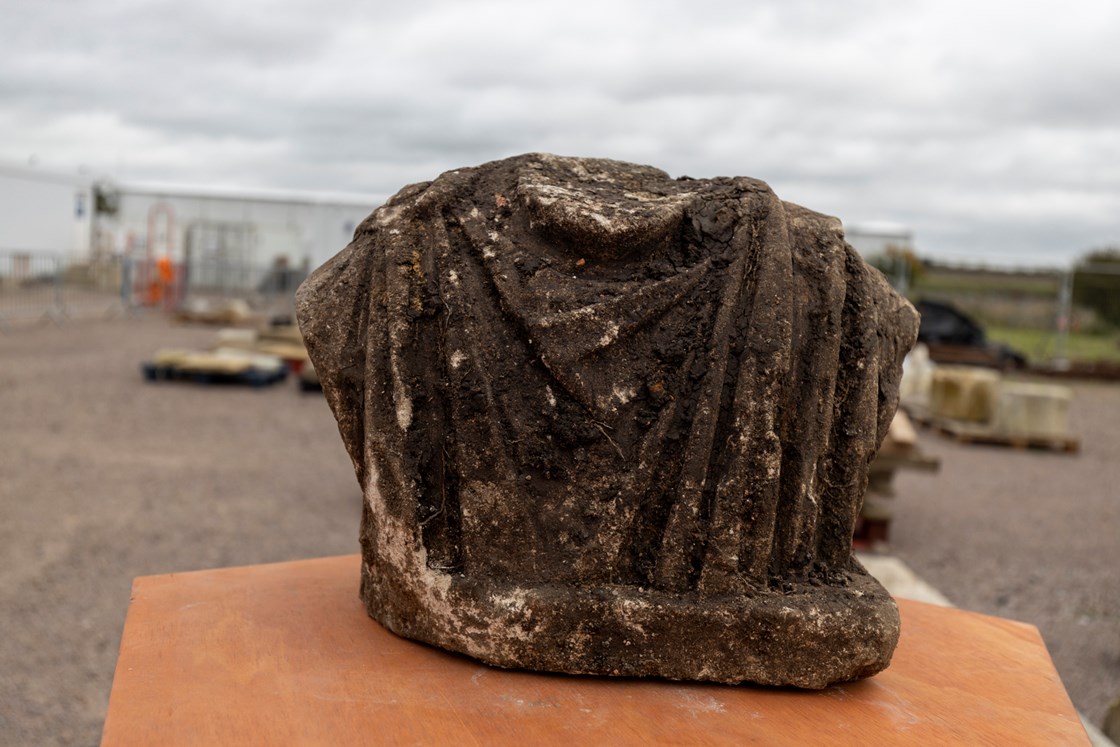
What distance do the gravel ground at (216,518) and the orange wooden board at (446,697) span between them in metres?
1.48

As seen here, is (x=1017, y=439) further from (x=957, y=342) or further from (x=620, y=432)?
(x=620, y=432)

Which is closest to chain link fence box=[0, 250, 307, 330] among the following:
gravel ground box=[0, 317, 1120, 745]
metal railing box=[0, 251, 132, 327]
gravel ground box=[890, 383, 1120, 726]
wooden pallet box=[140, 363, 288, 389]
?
metal railing box=[0, 251, 132, 327]

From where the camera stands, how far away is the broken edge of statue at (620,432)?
2.48 m

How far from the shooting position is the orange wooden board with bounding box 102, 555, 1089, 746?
222 cm

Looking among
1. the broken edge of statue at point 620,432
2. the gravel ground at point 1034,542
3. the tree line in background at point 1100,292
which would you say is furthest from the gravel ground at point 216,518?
the tree line in background at point 1100,292

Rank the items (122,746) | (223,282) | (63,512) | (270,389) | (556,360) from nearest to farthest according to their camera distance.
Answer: (122,746) < (556,360) < (63,512) < (270,389) < (223,282)

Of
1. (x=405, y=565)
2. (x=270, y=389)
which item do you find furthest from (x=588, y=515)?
(x=270, y=389)

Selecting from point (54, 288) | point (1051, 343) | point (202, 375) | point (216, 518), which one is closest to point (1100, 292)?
point (1051, 343)

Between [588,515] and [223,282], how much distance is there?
20.4 metres

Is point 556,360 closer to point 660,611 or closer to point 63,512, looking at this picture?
point 660,611

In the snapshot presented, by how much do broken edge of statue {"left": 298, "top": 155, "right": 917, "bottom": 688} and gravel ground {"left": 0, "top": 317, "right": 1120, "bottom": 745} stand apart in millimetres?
2100

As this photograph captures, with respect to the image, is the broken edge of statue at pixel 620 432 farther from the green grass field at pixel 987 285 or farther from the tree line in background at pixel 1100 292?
the tree line in background at pixel 1100 292

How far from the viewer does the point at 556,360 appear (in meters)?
2.52

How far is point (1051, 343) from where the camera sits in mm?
23828
